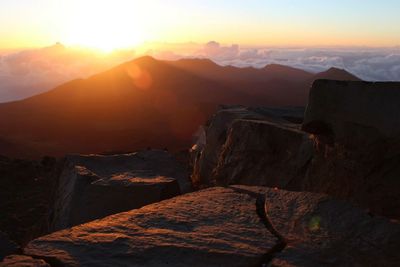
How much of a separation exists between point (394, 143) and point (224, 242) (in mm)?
2062

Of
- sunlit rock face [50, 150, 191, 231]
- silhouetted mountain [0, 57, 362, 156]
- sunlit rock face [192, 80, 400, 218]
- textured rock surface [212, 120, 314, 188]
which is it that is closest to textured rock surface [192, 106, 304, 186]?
textured rock surface [212, 120, 314, 188]

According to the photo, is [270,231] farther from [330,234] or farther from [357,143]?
[357,143]

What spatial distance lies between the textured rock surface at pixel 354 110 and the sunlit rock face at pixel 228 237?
34.1 inches

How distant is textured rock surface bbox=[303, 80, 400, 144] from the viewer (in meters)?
3.97

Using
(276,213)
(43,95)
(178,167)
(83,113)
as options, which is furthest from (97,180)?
(43,95)

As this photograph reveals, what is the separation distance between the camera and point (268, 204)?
379 centimetres

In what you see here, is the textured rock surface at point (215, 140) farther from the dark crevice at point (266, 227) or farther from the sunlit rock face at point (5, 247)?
the sunlit rock face at point (5, 247)

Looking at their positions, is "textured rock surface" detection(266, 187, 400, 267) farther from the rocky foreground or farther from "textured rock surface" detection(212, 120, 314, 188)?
"textured rock surface" detection(212, 120, 314, 188)

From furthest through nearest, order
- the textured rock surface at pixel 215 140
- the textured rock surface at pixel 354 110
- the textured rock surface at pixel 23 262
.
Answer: the textured rock surface at pixel 215 140 → the textured rock surface at pixel 354 110 → the textured rock surface at pixel 23 262

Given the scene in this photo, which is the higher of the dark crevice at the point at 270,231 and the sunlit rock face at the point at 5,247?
the dark crevice at the point at 270,231

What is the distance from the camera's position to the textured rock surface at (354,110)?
3.97 metres

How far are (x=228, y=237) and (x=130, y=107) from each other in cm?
3858

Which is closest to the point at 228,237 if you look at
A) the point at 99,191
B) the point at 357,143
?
the point at 357,143

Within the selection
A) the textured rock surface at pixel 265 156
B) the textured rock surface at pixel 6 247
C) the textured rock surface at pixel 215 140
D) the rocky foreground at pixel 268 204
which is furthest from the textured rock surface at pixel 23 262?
the textured rock surface at pixel 215 140
